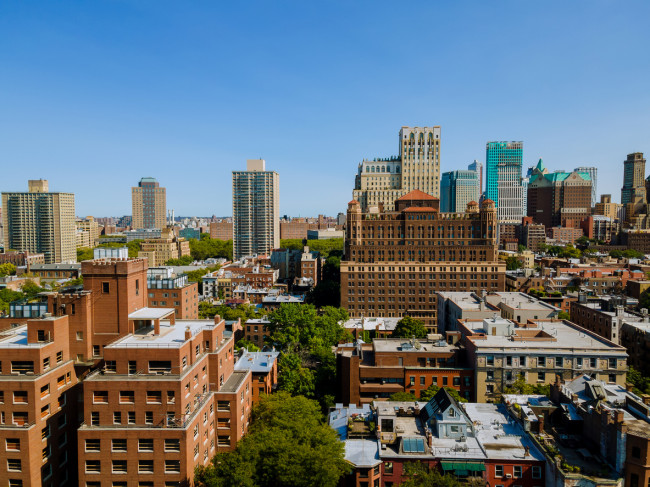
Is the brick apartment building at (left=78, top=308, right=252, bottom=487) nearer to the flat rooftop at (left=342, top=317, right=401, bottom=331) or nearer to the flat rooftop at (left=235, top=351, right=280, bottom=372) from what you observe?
the flat rooftop at (left=235, top=351, right=280, bottom=372)

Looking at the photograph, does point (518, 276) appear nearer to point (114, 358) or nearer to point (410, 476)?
point (410, 476)

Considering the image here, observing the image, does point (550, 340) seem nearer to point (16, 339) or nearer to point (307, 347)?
point (307, 347)

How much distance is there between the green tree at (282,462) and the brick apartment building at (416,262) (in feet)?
292

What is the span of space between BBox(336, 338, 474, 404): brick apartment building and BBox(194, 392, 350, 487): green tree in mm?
20215

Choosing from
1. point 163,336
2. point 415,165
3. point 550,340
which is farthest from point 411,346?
point 415,165

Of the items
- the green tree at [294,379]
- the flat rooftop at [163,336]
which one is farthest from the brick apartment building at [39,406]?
the green tree at [294,379]

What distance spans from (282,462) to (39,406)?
22628 millimetres

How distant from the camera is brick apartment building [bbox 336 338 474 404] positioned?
2537 inches

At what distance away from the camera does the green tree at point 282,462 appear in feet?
126

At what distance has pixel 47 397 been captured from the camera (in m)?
41.6

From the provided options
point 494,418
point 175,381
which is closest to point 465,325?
point 494,418

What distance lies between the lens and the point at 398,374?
213 ft

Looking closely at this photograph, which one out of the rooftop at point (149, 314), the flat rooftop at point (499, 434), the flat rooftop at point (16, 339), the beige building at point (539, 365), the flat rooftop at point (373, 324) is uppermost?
the rooftop at point (149, 314)

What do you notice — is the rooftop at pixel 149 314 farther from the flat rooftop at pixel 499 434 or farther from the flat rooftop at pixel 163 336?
the flat rooftop at pixel 499 434
